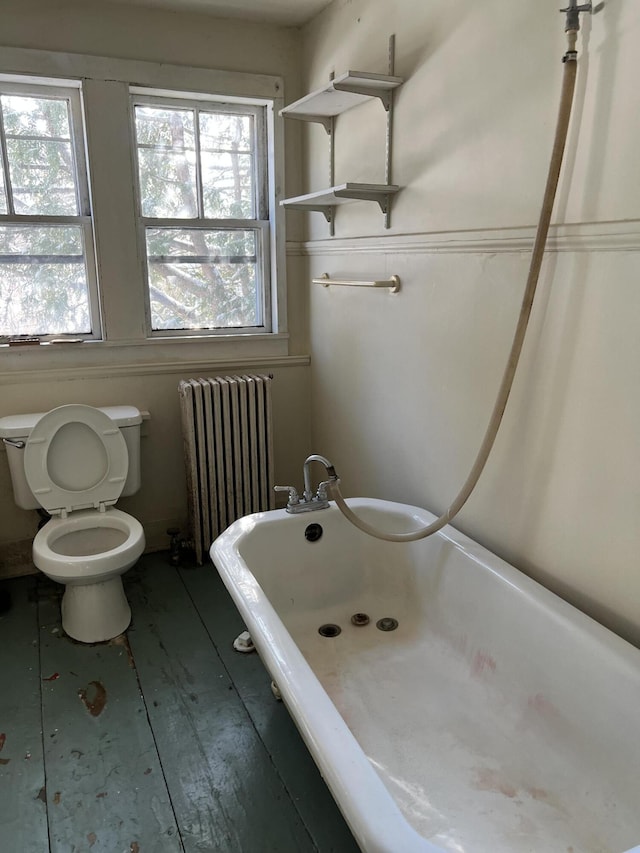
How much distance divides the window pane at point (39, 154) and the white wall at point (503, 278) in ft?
3.75

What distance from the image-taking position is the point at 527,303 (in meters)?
1.60

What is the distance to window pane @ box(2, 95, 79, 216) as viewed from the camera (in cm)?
250

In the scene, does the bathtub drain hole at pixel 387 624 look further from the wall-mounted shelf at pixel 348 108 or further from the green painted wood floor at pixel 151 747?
the wall-mounted shelf at pixel 348 108

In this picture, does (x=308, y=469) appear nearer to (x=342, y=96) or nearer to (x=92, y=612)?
(x=92, y=612)

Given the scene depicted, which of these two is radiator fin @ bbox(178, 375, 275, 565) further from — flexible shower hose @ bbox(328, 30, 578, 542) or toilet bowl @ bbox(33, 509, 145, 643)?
flexible shower hose @ bbox(328, 30, 578, 542)

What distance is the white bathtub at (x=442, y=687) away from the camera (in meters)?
1.27

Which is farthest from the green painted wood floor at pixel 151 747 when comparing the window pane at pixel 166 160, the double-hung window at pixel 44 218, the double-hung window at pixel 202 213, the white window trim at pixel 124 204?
the window pane at pixel 166 160

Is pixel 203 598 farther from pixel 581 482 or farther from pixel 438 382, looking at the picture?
pixel 581 482

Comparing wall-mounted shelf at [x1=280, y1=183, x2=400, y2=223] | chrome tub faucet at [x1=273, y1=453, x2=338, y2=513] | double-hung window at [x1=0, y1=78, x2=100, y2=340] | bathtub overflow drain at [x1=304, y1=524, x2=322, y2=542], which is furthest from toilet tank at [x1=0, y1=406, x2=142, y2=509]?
wall-mounted shelf at [x1=280, y1=183, x2=400, y2=223]

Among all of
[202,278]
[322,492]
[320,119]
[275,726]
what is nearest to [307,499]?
[322,492]

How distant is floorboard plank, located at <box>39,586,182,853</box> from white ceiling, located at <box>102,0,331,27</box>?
2509mm

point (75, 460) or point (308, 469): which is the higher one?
point (308, 469)

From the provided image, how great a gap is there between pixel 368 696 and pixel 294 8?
2.64 m

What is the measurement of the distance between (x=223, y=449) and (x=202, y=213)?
1101mm
